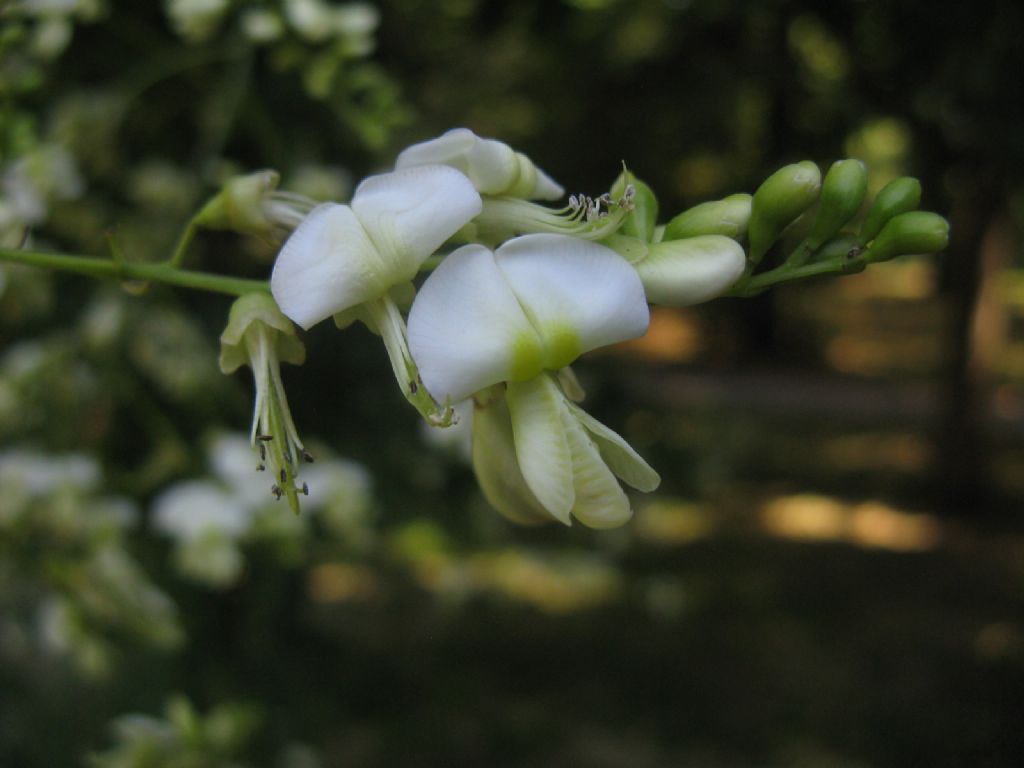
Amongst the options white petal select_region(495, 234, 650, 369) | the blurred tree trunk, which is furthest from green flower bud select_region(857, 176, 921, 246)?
the blurred tree trunk

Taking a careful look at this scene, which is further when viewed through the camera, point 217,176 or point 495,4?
point 495,4

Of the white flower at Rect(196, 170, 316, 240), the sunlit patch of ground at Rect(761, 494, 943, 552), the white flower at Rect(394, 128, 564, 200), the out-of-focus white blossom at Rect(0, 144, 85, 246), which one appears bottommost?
the white flower at Rect(394, 128, 564, 200)

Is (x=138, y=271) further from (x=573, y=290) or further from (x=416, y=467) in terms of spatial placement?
(x=416, y=467)

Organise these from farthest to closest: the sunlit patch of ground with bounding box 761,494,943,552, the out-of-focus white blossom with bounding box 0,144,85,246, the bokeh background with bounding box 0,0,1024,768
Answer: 1. the sunlit patch of ground with bounding box 761,494,943,552
2. the bokeh background with bounding box 0,0,1024,768
3. the out-of-focus white blossom with bounding box 0,144,85,246

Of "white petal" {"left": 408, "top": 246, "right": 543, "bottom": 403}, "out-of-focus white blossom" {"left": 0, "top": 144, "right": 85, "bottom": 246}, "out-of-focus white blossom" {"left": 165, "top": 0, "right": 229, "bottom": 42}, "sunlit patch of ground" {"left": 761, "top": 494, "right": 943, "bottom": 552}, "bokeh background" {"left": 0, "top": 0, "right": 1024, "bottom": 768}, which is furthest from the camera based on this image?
"sunlit patch of ground" {"left": 761, "top": 494, "right": 943, "bottom": 552}

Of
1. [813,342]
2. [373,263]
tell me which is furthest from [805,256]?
[813,342]

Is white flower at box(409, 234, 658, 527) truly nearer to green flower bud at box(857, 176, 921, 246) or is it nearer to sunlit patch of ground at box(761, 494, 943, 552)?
green flower bud at box(857, 176, 921, 246)

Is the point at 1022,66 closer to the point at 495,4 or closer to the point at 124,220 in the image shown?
the point at 495,4

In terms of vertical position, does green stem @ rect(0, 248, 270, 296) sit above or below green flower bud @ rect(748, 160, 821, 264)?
above
